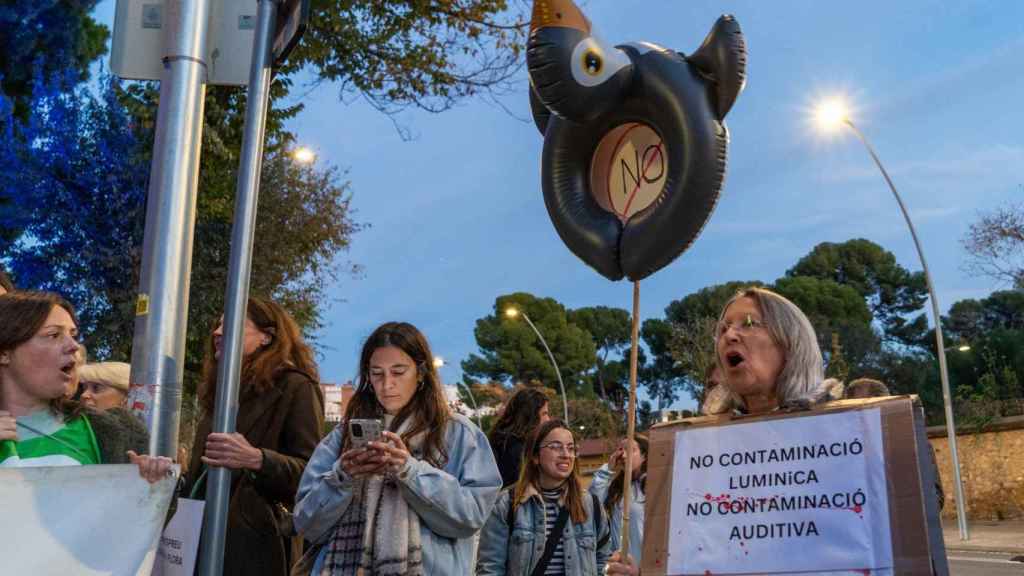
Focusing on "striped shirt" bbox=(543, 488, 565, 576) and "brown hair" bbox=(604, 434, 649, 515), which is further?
"brown hair" bbox=(604, 434, 649, 515)

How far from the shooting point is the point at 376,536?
3.29m

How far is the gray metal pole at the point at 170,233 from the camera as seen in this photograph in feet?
10.1

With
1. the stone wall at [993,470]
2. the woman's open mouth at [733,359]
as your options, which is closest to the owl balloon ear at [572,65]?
the woman's open mouth at [733,359]

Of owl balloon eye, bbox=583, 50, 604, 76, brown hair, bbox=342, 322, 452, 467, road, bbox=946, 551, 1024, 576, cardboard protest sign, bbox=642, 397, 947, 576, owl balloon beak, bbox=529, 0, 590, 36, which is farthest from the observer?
road, bbox=946, 551, 1024, 576

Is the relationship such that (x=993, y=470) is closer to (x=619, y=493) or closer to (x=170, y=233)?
(x=619, y=493)

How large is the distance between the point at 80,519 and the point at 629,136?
251cm

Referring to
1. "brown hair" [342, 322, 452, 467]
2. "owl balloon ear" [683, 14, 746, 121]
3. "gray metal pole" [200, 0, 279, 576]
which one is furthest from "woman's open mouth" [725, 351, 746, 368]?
"gray metal pole" [200, 0, 279, 576]

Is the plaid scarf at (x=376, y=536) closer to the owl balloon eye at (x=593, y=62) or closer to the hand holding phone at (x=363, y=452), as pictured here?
the hand holding phone at (x=363, y=452)

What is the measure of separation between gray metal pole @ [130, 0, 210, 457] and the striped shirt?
2426 millimetres

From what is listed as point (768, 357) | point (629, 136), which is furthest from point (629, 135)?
point (768, 357)

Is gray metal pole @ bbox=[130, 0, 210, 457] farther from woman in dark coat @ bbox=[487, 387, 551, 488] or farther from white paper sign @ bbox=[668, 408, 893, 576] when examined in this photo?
woman in dark coat @ bbox=[487, 387, 551, 488]

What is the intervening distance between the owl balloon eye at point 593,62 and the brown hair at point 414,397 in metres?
1.24

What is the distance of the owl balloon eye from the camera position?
13.3ft

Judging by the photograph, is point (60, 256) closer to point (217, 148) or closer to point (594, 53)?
point (217, 148)
